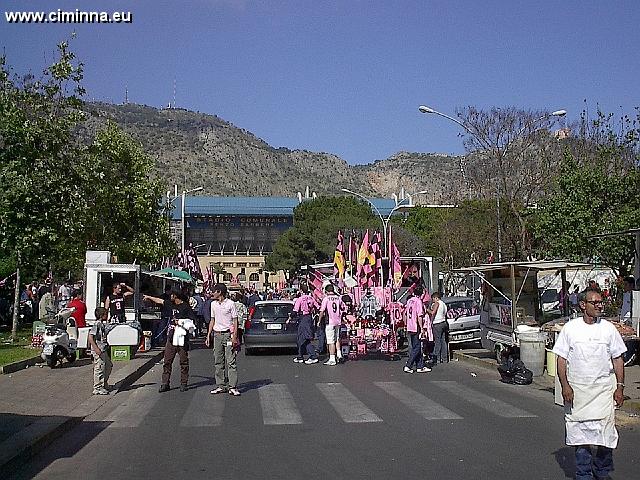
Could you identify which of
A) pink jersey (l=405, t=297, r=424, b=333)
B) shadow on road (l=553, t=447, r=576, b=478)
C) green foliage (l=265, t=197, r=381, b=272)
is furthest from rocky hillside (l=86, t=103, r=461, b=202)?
shadow on road (l=553, t=447, r=576, b=478)

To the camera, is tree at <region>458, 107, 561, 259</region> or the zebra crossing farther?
tree at <region>458, 107, 561, 259</region>

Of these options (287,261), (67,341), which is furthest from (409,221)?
→ (67,341)

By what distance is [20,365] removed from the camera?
1812 cm

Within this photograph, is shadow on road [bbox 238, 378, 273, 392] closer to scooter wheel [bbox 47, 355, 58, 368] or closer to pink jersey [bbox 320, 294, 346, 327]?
pink jersey [bbox 320, 294, 346, 327]

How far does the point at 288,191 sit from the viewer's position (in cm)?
15750

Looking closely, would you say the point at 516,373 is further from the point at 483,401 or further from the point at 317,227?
the point at 317,227

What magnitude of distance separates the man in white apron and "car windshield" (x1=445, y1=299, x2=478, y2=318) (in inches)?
697

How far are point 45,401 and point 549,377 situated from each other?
934 cm

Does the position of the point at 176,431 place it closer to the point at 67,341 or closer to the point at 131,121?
the point at 67,341

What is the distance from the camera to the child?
47.6 feet

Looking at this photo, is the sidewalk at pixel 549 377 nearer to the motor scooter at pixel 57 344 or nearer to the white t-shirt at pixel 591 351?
the white t-shirt at pixel 591 351

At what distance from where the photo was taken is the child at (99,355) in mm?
14500

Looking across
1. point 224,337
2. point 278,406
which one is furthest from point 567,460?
point 224,337

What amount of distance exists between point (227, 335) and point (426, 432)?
203 inches
